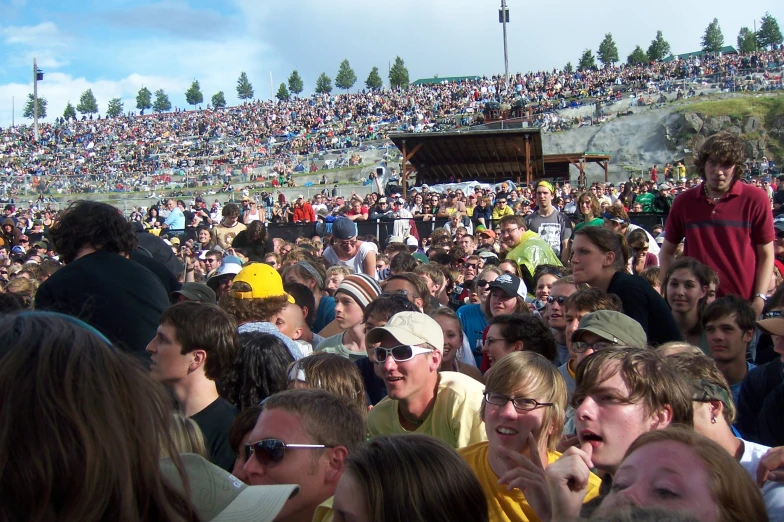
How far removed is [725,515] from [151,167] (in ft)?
169

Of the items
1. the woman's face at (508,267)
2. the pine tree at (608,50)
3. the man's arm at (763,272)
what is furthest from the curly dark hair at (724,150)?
the pine tree at (608,50)

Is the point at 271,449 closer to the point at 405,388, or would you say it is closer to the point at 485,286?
the point at 405,388

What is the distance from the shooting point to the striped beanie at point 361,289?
500cm

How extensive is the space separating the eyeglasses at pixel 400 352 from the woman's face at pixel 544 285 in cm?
295

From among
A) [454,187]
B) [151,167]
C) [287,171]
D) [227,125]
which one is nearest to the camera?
[454,187]

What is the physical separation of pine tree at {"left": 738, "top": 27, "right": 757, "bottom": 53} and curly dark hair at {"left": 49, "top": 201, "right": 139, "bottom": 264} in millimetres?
90115

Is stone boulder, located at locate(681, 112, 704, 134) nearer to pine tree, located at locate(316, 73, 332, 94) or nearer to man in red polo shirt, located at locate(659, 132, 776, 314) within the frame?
man in red polo shirt, located at locate(659, 132, 776, 314)

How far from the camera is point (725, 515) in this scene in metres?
1.67

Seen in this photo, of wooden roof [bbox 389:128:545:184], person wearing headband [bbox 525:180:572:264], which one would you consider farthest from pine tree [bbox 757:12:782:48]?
person wearing headband [bbox 525:180:572:264]

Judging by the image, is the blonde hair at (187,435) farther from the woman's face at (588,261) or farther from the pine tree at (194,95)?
the pine tree at (194,95)

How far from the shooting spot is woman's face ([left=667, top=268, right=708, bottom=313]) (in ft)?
15.0

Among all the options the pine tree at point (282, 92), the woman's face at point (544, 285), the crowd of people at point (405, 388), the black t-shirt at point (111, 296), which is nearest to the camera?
the crowd of people at point (405, 388)

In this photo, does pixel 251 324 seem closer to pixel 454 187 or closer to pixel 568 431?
pixel 568 431

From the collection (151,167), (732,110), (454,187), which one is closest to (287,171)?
(151,167)
